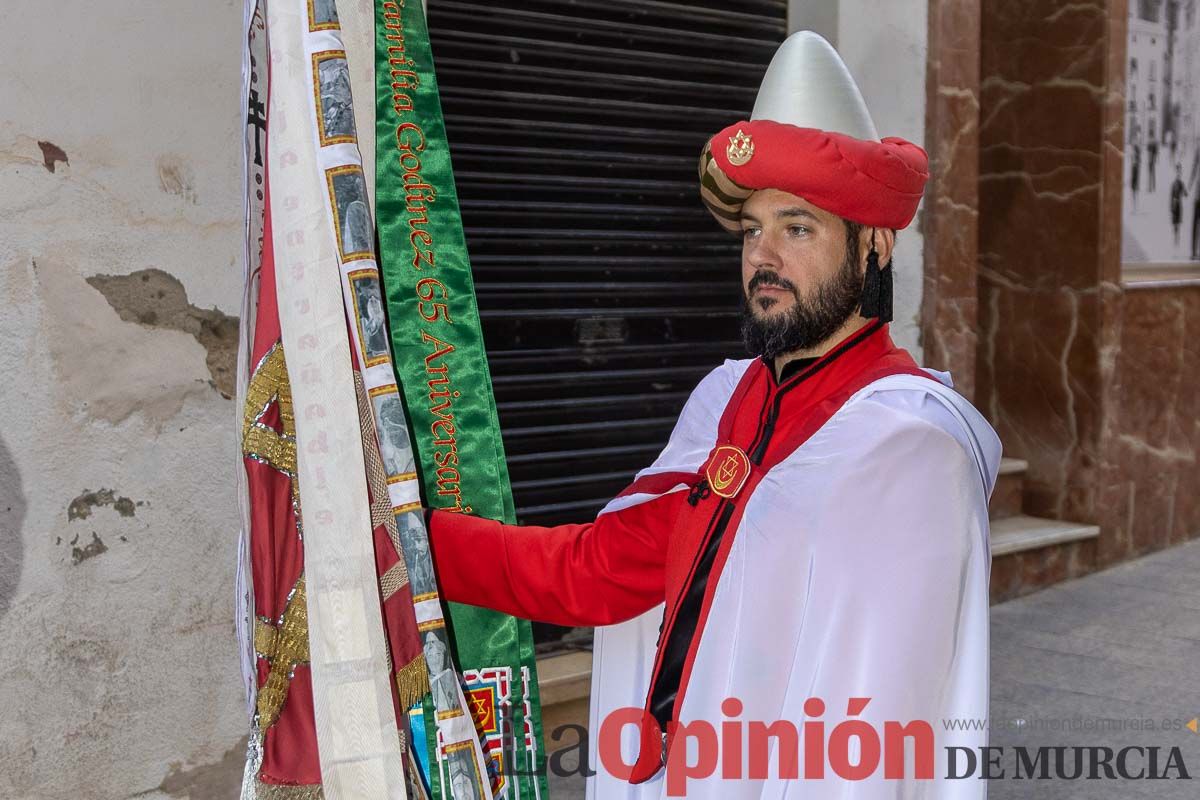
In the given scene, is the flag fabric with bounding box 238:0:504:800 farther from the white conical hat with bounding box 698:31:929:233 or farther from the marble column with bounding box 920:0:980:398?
the marble column with bounding box 920:0:980:398

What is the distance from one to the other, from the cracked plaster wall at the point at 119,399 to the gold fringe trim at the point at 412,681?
165 cm

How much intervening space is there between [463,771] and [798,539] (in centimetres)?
65

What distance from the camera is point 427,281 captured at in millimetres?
2340

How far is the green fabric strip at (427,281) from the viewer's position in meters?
2.29

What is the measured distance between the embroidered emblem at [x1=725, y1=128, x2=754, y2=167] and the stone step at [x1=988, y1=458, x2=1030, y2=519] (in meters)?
5.33

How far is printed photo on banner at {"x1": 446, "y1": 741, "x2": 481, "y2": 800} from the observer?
1973 mm

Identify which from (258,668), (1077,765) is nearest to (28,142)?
(258,668)

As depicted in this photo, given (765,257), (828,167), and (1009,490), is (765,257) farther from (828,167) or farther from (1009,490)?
(1009,490)

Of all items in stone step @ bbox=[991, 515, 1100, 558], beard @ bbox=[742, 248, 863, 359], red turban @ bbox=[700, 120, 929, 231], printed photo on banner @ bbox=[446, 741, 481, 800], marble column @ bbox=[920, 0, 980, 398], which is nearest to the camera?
printed photo on banner @ bbox=[446, 741, 481, 800]

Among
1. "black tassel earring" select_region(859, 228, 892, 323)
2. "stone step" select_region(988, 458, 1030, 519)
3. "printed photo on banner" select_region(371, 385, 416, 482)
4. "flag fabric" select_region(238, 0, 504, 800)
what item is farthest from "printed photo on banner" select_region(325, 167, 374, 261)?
"stone step" select_region(988, 458, 1030, 519)

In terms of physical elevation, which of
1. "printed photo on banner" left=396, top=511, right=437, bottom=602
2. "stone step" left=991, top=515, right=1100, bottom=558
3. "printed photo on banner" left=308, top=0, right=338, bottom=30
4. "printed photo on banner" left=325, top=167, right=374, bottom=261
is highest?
"printed photo on banner" left=308, top=0, right=338, bottom=30

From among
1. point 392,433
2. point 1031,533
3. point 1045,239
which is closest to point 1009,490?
point 1031,533

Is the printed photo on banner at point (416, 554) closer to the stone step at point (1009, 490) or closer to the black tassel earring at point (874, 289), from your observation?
the black tassel earring at point (874, 289)

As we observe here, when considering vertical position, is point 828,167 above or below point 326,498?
above
